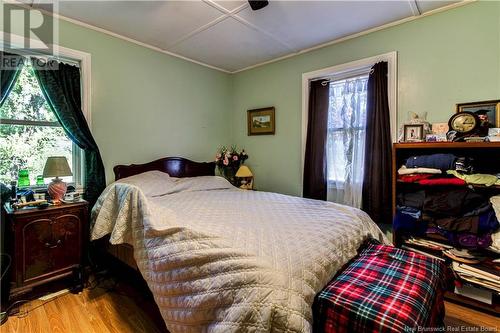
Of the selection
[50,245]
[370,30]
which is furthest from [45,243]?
[370,30]

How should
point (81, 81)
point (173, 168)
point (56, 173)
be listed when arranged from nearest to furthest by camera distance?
point (56, 173), point (81, 81), point (173, 168)

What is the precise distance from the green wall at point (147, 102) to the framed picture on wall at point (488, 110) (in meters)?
2.95

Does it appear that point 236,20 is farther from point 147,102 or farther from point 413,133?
point 413,133

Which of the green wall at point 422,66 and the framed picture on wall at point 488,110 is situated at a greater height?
the green wall at point 422,66

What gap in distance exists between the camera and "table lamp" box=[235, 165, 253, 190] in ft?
11.9

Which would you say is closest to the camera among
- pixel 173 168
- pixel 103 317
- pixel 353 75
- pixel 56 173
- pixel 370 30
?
pixel 103 317

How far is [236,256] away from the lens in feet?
3.98

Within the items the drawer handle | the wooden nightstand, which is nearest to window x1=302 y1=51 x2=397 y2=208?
the wooden nightstand

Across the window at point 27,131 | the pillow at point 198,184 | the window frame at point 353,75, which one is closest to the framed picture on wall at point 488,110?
the window frame at point 353,75

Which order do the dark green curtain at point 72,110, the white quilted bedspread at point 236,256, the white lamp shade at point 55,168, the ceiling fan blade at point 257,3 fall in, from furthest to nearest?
the dark green curtain at point 72,110, the white lamp shade at point 55,168, the ceiling fan blade at point 257,3, the white quilted bedspread at point 236,256

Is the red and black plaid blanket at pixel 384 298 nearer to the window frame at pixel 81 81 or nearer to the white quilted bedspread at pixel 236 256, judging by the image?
the white quilted bedspread at pixel 236 256


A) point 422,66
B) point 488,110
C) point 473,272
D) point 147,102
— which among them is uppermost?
point 422,66

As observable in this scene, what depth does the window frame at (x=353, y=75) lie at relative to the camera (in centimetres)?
253

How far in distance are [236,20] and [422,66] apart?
1817 mm
